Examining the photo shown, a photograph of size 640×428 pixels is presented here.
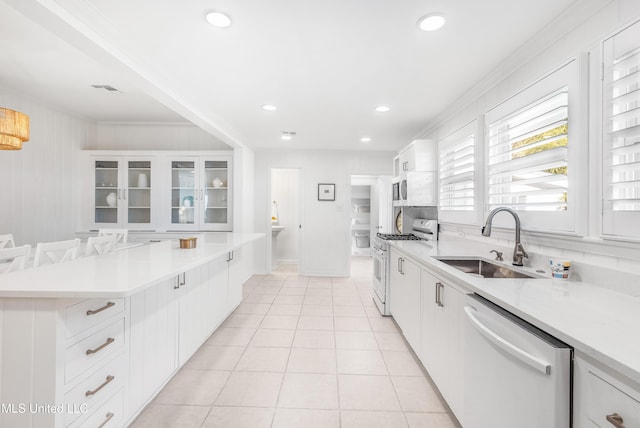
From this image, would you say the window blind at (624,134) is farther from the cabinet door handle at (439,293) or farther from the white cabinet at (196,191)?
the white cabinet at (196,191)

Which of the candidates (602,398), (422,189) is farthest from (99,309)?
(422,189)

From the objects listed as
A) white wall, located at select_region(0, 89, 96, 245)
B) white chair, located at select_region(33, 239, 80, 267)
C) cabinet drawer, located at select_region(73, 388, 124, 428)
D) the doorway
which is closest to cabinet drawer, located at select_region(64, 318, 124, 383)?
cabinet drawer, located at select_region(73, 388, 124, 428)

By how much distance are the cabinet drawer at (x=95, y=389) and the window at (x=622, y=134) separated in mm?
2507

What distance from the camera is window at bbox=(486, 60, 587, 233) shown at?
1.54 m

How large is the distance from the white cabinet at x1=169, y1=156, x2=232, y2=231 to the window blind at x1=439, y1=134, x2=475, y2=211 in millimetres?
3293

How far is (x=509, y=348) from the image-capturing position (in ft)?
3.39

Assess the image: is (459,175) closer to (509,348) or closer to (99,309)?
(509,348)

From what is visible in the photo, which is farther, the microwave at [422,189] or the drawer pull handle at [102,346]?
the microwave at [422,189]

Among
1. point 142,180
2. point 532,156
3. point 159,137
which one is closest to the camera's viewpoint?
point 532,156

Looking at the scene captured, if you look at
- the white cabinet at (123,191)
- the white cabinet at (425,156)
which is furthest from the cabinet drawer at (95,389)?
the white cabinet at (123,191)

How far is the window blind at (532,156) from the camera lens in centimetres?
163

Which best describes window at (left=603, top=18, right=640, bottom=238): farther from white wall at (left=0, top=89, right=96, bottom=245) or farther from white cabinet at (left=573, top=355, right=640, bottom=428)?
white wall at (left=0, top=89, right=96, bottom=245)

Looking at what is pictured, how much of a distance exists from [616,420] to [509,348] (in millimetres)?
335
